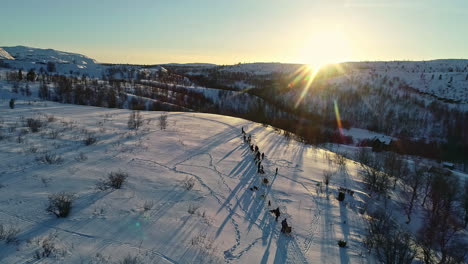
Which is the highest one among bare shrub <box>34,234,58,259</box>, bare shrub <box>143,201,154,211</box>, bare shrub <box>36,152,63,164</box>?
bare shrub <box>36,152,63,164</box>

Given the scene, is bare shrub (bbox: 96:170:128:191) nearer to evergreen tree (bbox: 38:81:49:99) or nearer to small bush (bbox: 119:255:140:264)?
small bush (bbox: 119:255:140:264)

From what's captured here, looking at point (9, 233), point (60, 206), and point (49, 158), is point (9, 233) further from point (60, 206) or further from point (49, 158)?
point (49, 158)

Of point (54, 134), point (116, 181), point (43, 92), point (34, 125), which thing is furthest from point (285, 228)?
point (43, 92)

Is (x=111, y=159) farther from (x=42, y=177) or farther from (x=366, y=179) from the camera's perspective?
(x=366, y=179)

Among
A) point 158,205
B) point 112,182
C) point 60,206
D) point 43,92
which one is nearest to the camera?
point 60,206

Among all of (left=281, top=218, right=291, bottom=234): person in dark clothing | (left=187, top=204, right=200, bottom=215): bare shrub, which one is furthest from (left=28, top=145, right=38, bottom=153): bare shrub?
(left=281, top=218, right=291, bottom=234): person in dark clothing

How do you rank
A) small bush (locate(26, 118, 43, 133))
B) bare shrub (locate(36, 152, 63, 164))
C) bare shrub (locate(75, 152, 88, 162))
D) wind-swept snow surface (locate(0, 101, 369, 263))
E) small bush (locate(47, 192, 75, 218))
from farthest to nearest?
small bush (locate(26, 118, 43, 133)) < bare shrub (locate(75, 152, 88, 162)) < bare shrub (locate(36, 152, 63, 164)) < small bush (locate(47, 192, 75, 218)) < wind-swept snow surface (locate(0, 101, 369, 263))

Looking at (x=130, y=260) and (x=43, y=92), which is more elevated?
(x=43, y=92)

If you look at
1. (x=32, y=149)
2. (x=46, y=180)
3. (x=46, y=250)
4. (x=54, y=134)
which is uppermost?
(x=54, y=134)
